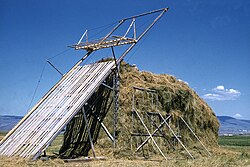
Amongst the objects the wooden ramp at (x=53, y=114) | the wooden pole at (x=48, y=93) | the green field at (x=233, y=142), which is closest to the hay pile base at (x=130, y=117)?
the wooden ramp at (x=53, y=114)

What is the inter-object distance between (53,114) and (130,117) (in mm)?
3968

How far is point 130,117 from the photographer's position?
761 inches

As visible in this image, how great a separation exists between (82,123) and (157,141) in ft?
12.7

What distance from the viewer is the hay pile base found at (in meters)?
18.9

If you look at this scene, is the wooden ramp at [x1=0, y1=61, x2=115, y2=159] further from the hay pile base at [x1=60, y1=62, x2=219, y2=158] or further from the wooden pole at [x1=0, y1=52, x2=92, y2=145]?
the hay pile base at [x1=60, y1=62, x2=219, y2=158]

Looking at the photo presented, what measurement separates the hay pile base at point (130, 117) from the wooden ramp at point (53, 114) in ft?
3.69

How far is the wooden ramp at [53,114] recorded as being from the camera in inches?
624

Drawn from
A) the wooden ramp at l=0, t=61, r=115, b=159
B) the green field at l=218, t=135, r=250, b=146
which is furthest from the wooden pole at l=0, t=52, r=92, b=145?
the green field at l=218, t=135, r=250, b=146

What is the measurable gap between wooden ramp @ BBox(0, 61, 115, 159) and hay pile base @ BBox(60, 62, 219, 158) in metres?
1.12

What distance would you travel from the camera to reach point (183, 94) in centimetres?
2228

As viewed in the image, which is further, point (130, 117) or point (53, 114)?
point (130, 117)

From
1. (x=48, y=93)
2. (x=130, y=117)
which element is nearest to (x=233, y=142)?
(x=130, y=117)

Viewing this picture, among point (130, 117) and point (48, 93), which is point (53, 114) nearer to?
point (48, 93)

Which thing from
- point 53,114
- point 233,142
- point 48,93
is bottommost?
point 233,142
